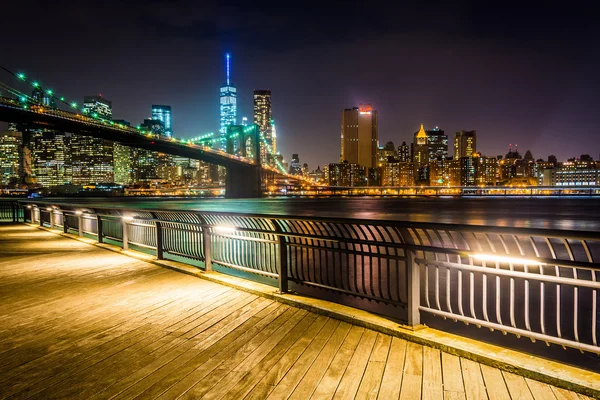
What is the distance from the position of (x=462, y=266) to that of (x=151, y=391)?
3230 millimetres

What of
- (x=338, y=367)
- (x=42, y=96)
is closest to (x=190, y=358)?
(x=338, y=367)

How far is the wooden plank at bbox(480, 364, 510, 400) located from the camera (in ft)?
10.8

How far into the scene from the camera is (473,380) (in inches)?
140

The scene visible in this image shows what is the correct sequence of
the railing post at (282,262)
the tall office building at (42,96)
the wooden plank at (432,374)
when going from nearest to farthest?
the wooden plank at (432,374) → the railing post at (282,262) → the tall office building at (42,96)

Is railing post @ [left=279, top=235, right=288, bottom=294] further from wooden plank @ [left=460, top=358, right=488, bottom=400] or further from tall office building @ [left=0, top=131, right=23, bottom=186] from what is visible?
tall office building @ [left=0, top=131, right=23, bottom=186]

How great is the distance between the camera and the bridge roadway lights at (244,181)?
77625 millimetres

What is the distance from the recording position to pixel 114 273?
8.34 meters

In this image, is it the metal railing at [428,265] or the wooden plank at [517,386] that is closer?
the wooden plank at [517,386]

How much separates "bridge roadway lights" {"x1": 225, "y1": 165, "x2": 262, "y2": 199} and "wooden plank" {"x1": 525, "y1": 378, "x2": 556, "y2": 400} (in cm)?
7449

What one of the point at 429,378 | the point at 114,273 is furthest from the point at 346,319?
the point at 114,273

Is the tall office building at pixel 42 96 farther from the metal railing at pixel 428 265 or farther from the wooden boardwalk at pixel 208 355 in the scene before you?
the wooden boardwalk at pixel 208 355

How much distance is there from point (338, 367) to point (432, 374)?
2.79 ft

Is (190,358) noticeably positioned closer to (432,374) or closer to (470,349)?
(432,374)

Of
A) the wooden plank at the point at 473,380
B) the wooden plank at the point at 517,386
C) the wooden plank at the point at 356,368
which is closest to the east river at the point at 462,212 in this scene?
the wooden plank at the point at 356,368
